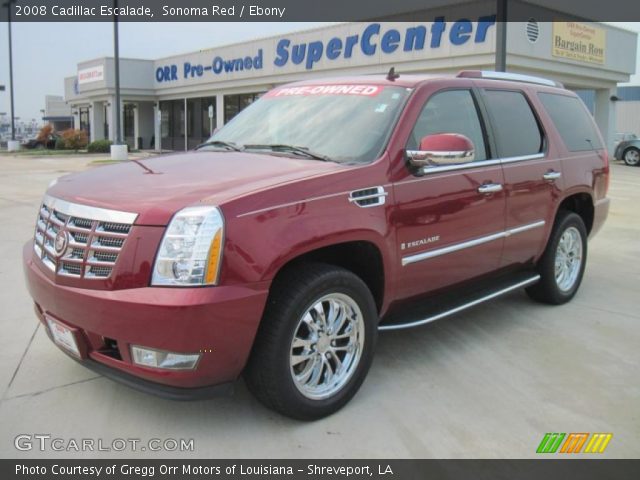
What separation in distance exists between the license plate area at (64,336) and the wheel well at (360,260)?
1287mm

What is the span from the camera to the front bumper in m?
2.77

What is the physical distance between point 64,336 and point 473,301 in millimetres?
2638

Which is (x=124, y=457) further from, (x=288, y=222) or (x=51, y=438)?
(x=288, y=222)

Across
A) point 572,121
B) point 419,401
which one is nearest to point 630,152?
point 572,121

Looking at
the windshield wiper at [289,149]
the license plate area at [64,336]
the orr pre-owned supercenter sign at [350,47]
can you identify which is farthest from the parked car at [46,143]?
the license plate area at [64,336]

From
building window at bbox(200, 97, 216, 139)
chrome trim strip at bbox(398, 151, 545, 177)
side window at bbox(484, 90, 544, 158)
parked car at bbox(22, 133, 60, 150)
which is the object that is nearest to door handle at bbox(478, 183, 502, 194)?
chrome trim strip at bbox(398, 151, 545, 177)

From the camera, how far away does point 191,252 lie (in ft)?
9.27

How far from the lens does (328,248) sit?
11.5 ft

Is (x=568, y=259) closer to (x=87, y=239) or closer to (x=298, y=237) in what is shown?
(x=298, y=237)

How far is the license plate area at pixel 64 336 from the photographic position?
123 inches

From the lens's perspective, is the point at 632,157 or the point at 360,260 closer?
the point at 360,260

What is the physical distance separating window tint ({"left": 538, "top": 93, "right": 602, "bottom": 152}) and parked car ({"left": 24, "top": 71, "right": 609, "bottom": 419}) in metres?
0.50

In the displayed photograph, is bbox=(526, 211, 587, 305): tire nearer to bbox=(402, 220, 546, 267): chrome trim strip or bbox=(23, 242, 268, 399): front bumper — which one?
bbox=(402, 220, 546, 267): chrome trim strip
